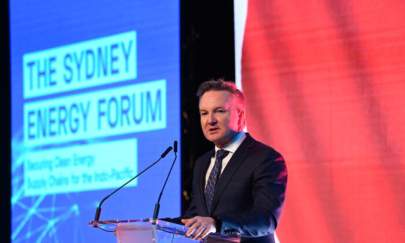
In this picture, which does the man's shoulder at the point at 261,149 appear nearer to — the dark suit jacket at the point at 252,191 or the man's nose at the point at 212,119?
the dark suit jacket at the point at 252,191

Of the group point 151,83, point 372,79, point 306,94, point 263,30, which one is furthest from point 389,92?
point 151,83

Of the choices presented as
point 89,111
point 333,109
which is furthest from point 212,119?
point 89,111

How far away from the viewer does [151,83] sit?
503cm

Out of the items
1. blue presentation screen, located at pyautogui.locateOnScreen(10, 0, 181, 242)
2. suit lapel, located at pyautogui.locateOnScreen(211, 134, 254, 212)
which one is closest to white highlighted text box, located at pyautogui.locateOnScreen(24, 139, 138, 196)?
blue presentation screen, located at pyautogui.locateOnScreen(10, 0, 181, 242)

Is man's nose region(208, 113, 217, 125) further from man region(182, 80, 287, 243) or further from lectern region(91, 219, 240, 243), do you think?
lectern region(91, 219, 240, 243)

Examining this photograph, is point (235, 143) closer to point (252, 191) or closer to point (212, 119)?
point (212, 119)

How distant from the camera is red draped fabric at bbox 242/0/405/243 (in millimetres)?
3959

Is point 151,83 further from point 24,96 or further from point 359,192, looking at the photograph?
point 359,192

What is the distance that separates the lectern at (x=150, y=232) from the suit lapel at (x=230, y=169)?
360 mm

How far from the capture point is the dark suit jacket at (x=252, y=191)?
10.5 ft

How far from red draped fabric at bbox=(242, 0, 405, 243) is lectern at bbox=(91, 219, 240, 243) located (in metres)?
1.16

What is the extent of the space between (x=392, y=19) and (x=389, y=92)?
35cm

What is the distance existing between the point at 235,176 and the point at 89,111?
2.13m

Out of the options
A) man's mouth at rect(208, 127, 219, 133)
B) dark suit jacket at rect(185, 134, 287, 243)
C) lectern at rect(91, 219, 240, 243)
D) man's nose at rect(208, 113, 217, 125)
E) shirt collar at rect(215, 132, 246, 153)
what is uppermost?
man's nose at rect(208, 113, 217, 125)
